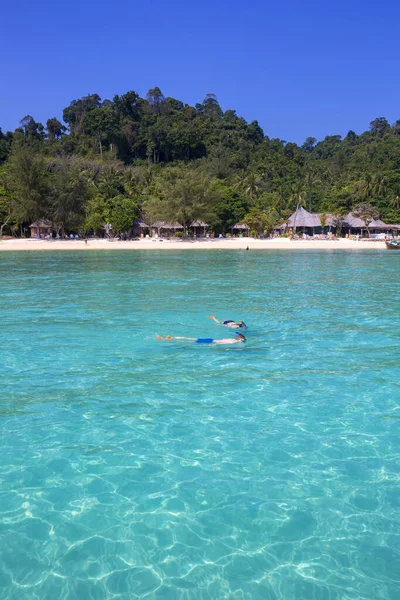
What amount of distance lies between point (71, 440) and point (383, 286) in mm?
17342

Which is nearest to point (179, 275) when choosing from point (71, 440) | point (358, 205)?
point (71, 440)

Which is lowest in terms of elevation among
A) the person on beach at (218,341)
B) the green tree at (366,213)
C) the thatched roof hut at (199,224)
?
the person on beach at (218,341)

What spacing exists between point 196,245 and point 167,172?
1957cm

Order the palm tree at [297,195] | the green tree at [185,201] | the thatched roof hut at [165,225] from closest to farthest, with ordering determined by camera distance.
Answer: the green tree at [185,201]
the thatched roof hut at [165,225]
the palm tree at [297,195]

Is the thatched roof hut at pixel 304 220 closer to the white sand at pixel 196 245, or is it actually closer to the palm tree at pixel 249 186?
the white sand at pixel 196 245

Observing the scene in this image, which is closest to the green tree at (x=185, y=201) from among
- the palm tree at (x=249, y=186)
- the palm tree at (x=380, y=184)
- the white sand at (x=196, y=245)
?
the white sand at (x=196, y=245)

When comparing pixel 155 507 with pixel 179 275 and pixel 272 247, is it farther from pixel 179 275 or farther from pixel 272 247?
pixel 272 247

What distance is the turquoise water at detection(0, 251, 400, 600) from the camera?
409 centimetres

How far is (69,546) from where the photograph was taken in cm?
438

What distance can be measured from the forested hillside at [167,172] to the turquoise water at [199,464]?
45566 mm

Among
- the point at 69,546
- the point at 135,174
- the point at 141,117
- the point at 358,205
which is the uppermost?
the point at 141,117

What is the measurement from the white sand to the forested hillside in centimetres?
312

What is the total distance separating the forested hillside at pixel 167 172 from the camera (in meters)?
55.4

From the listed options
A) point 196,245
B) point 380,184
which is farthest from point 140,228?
point 380,184
